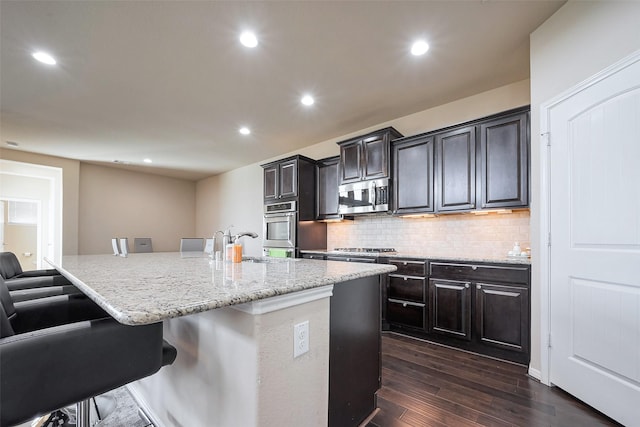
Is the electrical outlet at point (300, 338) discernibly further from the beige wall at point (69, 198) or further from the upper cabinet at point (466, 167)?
the beige wall at point (69, 198)

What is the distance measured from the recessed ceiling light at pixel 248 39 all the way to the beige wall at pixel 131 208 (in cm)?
565

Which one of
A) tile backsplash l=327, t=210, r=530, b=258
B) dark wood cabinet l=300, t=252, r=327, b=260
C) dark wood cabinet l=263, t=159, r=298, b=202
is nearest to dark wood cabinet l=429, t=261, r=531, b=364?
tile backsplash l=327, t=210, r=530, b=258

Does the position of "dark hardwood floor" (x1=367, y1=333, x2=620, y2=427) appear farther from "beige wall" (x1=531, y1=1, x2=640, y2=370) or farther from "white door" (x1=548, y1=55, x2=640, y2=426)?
"beige wall" (x1=531, y1=1, x2=640, y2=370)

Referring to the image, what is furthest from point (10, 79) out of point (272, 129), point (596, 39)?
point (596, 39)

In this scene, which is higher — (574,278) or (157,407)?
(574,278)

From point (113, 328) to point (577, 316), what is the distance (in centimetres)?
252

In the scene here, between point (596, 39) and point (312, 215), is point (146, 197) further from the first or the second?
point (596, 39)

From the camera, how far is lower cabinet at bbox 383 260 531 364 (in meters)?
2.30

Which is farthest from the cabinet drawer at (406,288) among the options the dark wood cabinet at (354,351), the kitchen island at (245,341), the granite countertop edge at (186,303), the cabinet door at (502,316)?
the granite countertop edge at (186,303)

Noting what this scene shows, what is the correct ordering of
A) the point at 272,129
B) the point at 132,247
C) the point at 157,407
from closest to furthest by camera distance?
the point at 157,407 < the point at 272,129 < the point at 132,247

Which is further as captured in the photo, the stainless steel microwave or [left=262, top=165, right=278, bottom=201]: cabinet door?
[left=262, top=165, right=278, bottom=201]: cabinet door

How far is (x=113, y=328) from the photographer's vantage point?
889 mm

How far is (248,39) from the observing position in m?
2.21

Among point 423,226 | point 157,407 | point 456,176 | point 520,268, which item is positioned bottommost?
point 157,407
